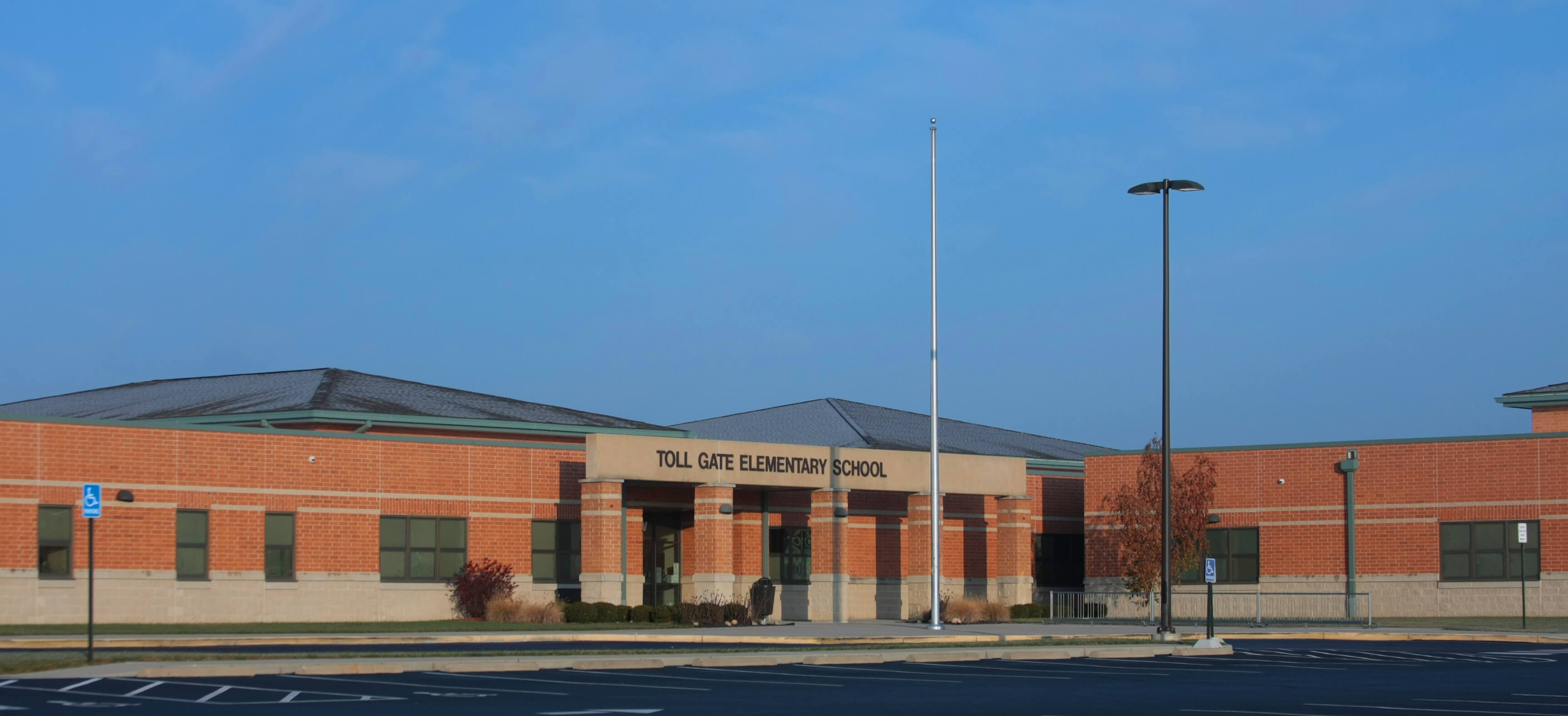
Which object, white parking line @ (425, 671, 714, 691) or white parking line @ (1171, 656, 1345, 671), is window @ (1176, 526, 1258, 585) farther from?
white parking line @ (425, 671, 714, 691)

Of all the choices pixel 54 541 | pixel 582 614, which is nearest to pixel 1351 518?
pixel 582 614

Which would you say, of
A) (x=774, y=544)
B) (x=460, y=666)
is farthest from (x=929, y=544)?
(x=460, y=666)

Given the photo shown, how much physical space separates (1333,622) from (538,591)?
19.1 m

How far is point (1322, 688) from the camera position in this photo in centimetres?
2130

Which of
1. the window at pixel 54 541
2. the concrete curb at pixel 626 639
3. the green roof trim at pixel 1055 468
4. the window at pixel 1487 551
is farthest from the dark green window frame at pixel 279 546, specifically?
the window at pixel 1487 551

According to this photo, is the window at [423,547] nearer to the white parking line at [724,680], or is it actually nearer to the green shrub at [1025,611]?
the green shrub at [1025,611]

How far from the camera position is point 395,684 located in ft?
68.0

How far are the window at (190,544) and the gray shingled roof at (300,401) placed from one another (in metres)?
5.17

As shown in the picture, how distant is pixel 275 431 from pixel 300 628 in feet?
18.0

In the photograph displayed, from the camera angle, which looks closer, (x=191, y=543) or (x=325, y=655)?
(x=325, y=655)

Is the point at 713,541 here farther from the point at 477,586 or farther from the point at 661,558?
the point at 477,586

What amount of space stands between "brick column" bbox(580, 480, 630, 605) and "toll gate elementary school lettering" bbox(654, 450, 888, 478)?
161 centimetres

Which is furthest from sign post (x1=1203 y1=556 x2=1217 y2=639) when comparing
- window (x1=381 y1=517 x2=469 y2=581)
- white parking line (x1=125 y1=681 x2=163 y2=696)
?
white parking line (x1=125 y1=681 x2=163 y2=696)

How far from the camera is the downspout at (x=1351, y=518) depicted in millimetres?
44344
